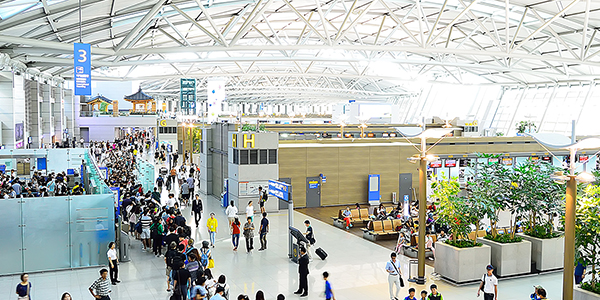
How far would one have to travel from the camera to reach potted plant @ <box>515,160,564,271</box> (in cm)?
1294

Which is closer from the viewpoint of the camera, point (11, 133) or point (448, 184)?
point (448, 184)

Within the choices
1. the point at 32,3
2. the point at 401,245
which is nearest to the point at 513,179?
the point at 401,245

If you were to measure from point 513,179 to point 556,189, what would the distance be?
40.2 inches

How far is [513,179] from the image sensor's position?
43.4 feet

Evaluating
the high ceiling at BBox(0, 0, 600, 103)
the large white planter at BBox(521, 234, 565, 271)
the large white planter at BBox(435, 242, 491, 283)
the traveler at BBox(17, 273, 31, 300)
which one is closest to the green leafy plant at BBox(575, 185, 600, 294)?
the large white planter at BBox(435, 242, 491, 283)

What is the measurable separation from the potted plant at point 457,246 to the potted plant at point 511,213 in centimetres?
38

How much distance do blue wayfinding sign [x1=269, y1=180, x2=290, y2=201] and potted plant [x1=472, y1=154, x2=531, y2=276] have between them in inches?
216

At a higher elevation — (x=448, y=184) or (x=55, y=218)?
(x=448, y=184)

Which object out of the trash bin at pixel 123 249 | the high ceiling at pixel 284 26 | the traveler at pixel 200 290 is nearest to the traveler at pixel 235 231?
the trash bin at pixel 123 249

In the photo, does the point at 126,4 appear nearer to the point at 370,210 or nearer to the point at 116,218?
the point at 116,218

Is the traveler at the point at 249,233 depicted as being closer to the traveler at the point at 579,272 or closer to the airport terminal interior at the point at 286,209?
the airport terminal interior at the point at 286,209

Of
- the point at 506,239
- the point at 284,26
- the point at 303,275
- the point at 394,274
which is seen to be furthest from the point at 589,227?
the point at 284,26

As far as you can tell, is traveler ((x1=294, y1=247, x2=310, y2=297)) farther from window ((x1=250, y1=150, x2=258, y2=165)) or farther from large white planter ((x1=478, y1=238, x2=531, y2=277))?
window ((x1=250, y1=150, x2=258, y2=165))

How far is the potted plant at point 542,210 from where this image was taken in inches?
509
